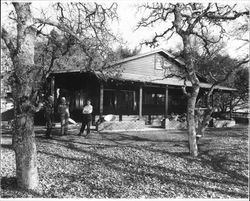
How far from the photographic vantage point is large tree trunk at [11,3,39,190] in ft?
17.8

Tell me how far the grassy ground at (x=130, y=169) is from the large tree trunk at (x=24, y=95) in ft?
1.66

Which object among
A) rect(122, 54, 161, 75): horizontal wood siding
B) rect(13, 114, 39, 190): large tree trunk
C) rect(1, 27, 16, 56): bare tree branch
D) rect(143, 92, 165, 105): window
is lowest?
rect(13, 114, 39, 190): large tree trunk

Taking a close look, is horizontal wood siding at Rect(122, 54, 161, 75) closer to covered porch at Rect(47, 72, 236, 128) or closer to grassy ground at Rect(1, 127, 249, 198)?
covered porch at Rect(47, 72, 236, 128)

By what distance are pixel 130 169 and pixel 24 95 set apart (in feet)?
13.1

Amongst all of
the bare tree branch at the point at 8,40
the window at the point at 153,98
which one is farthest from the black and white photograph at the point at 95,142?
the window at the point at 153,98

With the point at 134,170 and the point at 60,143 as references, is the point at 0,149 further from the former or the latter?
the point at 134,170

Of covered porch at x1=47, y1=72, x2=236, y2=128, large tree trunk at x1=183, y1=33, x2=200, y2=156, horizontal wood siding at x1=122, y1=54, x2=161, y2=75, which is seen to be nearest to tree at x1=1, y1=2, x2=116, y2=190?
large tree trunk at x1=183, y1=33, x2=200, y2=156

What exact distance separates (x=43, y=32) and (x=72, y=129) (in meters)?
8.36

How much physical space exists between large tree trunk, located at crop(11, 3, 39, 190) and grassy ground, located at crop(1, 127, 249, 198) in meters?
0.51

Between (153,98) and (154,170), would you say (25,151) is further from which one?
(153,98)

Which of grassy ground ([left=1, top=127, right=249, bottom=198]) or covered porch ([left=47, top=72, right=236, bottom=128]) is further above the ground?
covered porch ([left=47, top=72, right=236, bottom=128])

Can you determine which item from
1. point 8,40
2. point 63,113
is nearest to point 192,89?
point 63,113

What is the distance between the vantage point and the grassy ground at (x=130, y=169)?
6344 millimetres

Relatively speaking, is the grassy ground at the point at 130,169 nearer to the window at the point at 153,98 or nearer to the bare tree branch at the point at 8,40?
the bare tree branch at the point at 8,40
